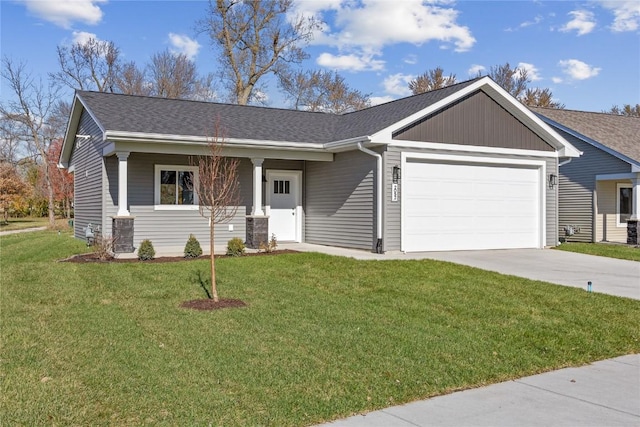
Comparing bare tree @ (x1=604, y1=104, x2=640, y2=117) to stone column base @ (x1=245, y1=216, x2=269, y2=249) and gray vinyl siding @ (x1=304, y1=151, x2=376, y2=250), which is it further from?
stone column base @ (x1=245, y1=216, x2=269, y2=249)

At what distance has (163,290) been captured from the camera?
8.55 m

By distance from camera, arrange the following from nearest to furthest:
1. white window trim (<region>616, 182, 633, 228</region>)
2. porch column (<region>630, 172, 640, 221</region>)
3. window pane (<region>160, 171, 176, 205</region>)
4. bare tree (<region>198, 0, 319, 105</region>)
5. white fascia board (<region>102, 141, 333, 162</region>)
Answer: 1. white fascia board (<region>102, 141, 333, 162</region>)
2. window pane (<region>160, 171, 176, 205</region>)
3. porch column (<region>630, 172, 640, 221</region>)
4. white window trim (<region>616, 182, 633, 228</region>)
5. bare tree (<region>198, 0, 319, 105</region>)

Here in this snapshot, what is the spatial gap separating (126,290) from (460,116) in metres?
9.40

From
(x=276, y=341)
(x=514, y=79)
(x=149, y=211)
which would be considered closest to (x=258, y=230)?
(x=149, y=211)

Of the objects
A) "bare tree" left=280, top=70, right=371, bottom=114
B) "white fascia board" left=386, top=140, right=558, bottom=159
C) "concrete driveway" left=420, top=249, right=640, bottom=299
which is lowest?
Answer: "concrete driveway" left=420, top=249, right=640, bottom=299

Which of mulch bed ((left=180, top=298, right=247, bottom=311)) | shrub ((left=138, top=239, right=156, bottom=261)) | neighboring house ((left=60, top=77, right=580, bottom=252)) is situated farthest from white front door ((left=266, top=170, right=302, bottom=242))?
mulch bed ((left=180, top=298, right=247, bottom=311))

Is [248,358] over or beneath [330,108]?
beneath

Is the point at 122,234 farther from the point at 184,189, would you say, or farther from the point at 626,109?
the point at 626,109

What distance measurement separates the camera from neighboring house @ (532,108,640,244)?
18891 millimetres

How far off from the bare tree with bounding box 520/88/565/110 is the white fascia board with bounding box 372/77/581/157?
2538cm

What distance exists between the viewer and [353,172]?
14227mm

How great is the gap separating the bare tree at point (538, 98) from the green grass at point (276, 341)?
32.9 metres

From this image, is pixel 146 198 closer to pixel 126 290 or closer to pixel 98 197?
pixel 98 197

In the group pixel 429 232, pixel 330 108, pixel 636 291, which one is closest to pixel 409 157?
pixel 429 232
